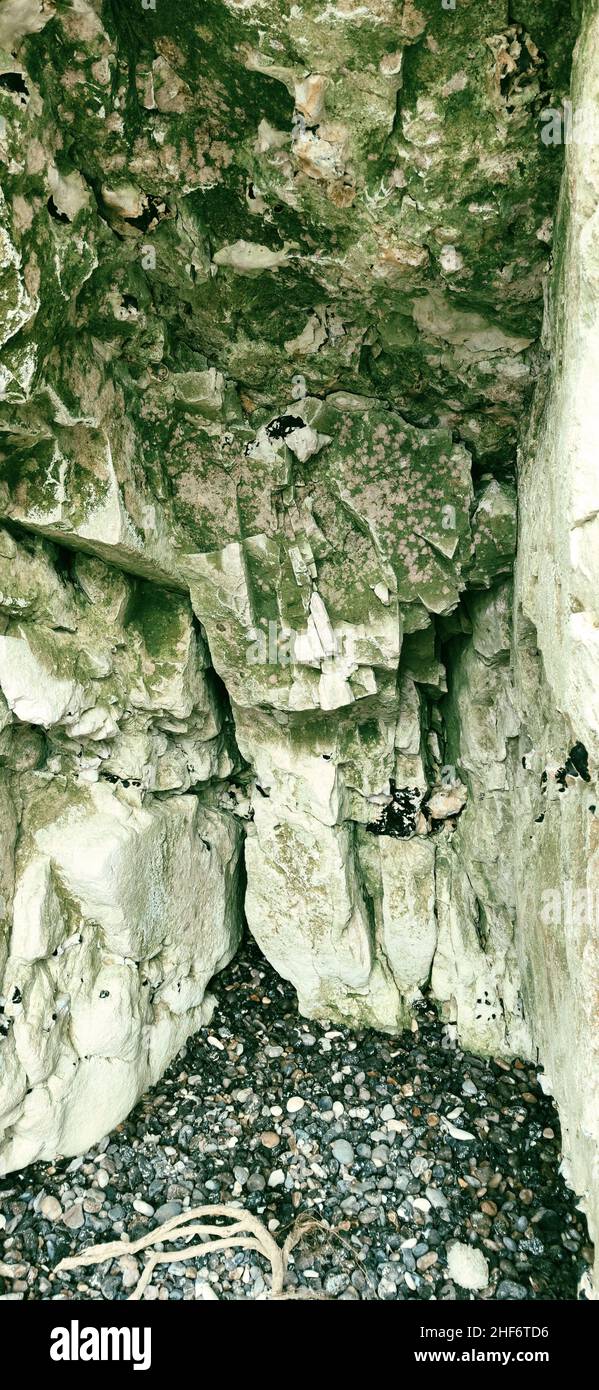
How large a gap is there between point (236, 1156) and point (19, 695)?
2.70 meters

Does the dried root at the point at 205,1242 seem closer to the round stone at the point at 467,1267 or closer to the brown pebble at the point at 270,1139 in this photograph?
the brown pebble at the point at 270,1139

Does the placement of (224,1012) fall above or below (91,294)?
below

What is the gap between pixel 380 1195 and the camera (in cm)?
420

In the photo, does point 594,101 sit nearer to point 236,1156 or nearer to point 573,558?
point 573,558

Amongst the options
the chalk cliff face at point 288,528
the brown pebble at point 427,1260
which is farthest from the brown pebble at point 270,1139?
the brown pebble at point 427,1260

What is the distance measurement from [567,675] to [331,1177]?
3.03m

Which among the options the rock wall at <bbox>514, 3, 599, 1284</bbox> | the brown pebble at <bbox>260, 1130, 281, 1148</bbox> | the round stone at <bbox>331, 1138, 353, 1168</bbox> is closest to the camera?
the rock wall at <bbox>514, 3, 599, 1284</bbox>

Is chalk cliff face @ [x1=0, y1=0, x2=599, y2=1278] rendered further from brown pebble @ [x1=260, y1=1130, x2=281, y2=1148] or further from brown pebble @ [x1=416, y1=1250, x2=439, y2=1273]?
brown pebble @ [x1=416, y1=1250, x2=439, y2=1273]

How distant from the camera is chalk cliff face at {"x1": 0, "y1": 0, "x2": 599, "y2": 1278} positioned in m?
2.86

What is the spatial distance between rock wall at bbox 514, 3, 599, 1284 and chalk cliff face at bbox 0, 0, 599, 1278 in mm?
27

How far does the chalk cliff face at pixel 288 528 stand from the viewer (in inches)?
113

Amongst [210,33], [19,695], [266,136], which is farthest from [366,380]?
[19,695]

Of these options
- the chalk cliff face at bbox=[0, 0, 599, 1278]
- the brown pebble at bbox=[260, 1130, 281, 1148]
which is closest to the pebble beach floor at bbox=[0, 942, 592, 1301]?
the brown pebble at bbox=[260, 1130, 281, 1148]

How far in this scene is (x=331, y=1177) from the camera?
14.1 feet
